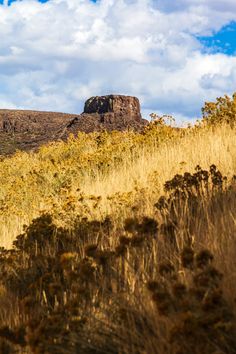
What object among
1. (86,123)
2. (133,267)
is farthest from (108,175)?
(86,123)

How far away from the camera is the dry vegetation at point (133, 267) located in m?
2.56

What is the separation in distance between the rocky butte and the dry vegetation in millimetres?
9858

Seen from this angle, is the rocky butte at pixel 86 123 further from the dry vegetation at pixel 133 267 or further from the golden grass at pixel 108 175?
the dry vegetation at pixel 133 267

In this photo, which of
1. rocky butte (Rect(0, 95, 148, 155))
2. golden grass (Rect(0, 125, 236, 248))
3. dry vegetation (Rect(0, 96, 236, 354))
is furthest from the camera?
rocky butte (Rect(0, 95, 148, 155))

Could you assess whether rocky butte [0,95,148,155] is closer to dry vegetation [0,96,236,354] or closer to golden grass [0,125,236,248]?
golden grass [0,125,236,248]

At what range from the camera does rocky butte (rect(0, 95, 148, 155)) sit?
938 inches

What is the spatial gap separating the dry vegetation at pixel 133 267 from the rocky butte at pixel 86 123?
9858mm

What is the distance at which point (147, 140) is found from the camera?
38.8 feet

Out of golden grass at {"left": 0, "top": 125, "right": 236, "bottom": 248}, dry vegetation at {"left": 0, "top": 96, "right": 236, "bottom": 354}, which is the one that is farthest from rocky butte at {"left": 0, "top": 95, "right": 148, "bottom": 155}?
dry vegetation at {"left": 0, "top": 96, "right": 236, "bottom": 354}

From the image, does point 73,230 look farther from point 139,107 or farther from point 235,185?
point 139,107

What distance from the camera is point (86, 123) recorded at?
79.6ft

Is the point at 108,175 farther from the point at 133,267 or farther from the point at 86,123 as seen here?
the point at 86,123

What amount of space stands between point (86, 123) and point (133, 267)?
2126 centimetres

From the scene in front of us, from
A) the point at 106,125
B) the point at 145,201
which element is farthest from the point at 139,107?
the point at 145,201
